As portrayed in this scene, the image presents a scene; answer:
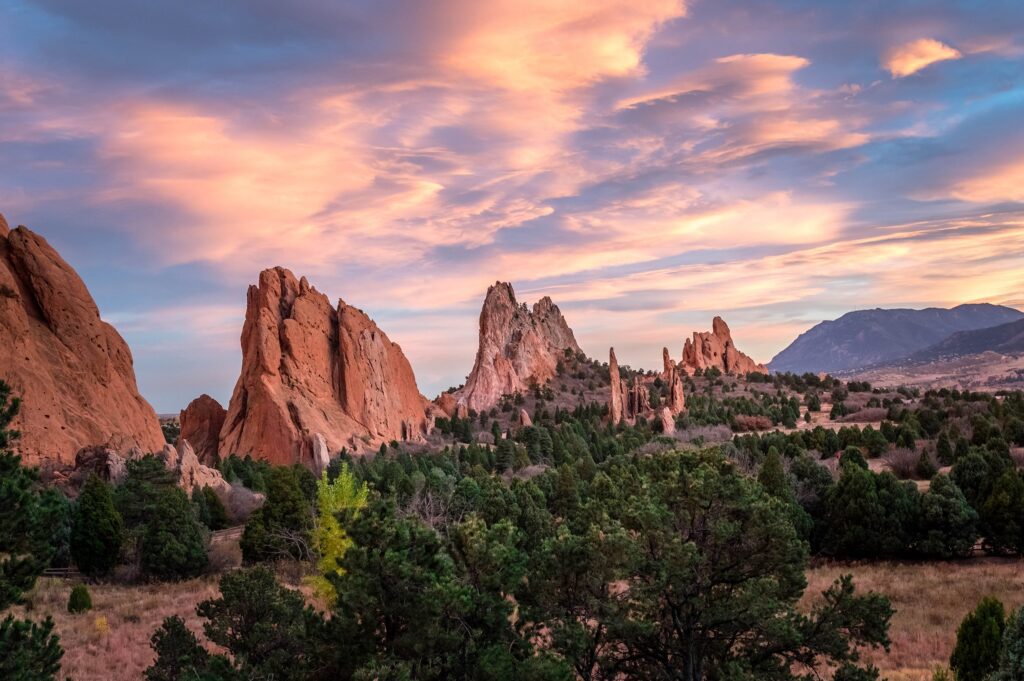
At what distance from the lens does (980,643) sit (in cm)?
1727

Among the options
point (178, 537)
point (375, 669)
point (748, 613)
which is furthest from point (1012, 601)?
point (178, 537)

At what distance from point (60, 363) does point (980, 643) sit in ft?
248

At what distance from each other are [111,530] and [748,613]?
110 ft

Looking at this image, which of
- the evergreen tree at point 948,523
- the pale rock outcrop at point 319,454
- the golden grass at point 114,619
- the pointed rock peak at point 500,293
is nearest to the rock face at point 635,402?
the pale rock outcrop at point 319,454

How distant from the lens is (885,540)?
3641 cm

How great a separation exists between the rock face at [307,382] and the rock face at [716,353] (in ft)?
264

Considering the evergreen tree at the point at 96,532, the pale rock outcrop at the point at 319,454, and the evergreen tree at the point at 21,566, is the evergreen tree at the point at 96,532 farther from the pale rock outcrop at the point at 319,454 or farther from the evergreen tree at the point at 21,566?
the pale rock outcrop at the point at 319,454

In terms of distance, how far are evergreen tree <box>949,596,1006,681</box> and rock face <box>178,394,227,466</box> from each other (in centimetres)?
8864

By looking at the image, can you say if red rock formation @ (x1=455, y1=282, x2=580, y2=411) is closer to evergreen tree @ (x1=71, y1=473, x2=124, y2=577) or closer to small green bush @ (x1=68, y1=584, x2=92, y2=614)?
evergreen tree @ (x1=71, y1=473, x2=124, y2=577)

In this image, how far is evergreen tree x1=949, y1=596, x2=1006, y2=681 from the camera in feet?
56.0

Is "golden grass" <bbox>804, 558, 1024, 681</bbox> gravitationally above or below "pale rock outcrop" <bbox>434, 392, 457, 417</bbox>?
below

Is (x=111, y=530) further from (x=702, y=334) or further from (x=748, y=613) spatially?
(x=702, y=334)

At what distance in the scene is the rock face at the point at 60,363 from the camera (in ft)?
210

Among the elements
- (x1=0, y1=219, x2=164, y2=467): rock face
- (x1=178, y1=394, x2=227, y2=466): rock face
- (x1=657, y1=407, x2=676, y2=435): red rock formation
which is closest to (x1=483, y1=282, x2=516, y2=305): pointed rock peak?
(x1=657, y1=407, x2=676, y2=435): red rock formation
